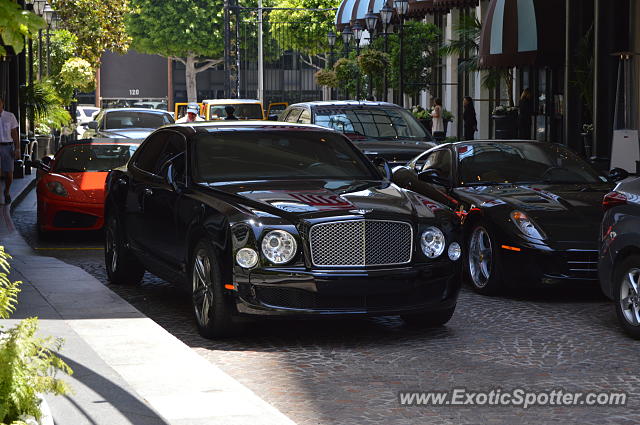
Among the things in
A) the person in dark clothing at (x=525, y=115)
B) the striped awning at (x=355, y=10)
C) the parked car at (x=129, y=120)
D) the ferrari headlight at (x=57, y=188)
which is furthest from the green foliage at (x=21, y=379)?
the striped awning at (x=355, y=10)

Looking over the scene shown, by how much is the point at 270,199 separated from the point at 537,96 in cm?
2351

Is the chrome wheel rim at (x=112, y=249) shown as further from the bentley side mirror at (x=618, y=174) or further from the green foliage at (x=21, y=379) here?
the green foliage at (x=21, y=379)

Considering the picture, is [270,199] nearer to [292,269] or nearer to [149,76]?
[292,269]

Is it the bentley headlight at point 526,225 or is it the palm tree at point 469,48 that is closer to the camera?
the bentley headlight at point 526,225

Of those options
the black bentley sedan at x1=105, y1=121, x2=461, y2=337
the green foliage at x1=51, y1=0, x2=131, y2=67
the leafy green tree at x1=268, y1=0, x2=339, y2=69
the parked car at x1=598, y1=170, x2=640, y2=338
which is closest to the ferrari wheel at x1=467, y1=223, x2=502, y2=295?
the black bentley sedan at x1=105, y1=121, x2=461, y2=337

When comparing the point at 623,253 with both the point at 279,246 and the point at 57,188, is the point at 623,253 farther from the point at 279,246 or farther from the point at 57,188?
the point at 57,188

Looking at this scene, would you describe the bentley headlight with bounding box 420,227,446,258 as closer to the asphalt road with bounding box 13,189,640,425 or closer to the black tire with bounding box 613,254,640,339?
the asphalt road with bounding box 13,189,640,425

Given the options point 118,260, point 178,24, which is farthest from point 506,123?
point 178,24

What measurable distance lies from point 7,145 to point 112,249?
9434mm

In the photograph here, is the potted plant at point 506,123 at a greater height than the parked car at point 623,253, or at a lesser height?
greater

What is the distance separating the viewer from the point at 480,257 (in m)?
10.9

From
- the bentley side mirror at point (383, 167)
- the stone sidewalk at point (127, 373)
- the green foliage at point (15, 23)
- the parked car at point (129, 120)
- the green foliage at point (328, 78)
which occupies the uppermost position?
the green foliage at point (328, 78)

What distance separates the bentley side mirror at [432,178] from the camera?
11797 millimetres

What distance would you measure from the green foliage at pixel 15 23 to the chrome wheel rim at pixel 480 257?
23.5 feet
